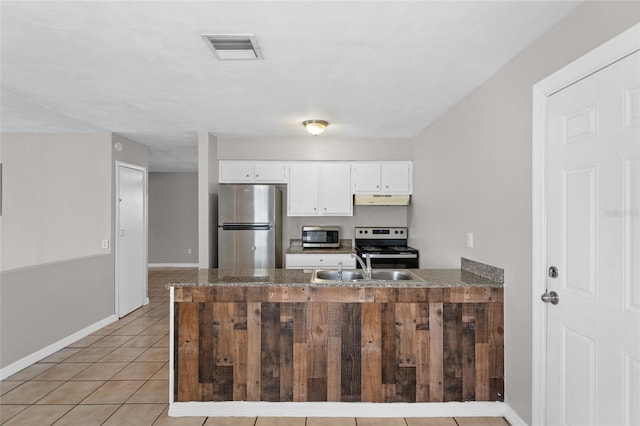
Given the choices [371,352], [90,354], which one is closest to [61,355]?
[90,354]

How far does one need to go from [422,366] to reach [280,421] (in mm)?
1025

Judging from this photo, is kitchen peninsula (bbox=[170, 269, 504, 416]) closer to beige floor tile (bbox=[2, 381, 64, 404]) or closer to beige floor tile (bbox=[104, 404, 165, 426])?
beige floor tile (bbox=[104, 404, 165, 426])

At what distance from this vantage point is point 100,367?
328cm

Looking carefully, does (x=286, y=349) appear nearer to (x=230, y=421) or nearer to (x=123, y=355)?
(x=230, y=421)

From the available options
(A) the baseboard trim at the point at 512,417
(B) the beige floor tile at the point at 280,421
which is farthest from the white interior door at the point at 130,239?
(A) the baseboard trim at the point at 512,417

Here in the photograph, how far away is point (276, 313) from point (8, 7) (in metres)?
2.23

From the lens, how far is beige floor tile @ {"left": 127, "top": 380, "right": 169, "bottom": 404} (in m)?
2.70

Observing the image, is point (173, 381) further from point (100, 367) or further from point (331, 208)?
point (331, 208)

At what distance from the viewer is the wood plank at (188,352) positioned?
2.50 meters

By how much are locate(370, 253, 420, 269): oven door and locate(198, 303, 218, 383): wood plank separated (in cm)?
250

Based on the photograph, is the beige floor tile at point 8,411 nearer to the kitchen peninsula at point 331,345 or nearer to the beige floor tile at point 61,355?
the beige floor tile at point 61,355

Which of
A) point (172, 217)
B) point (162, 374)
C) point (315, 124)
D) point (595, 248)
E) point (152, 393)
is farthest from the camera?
point (172, 217)

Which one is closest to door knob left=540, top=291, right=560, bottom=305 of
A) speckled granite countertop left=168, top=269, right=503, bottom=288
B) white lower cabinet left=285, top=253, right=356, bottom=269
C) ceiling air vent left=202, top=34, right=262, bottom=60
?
speckled granite countertop left=168, top=269, right=503, bottom=288

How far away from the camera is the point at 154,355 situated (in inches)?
141
